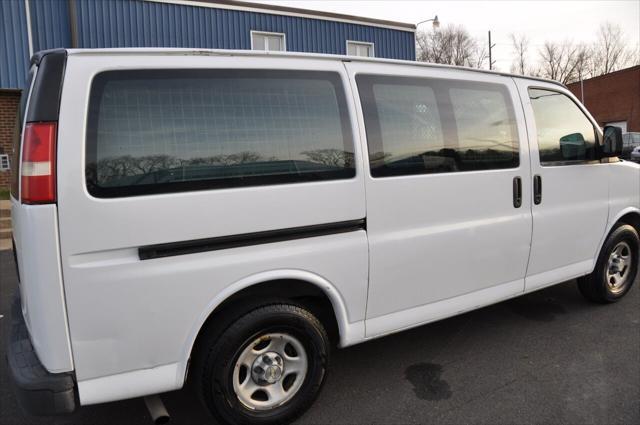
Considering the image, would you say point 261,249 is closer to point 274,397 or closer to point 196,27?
point 274,397

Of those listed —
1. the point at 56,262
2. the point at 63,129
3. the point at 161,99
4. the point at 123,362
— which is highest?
the point at 161,99

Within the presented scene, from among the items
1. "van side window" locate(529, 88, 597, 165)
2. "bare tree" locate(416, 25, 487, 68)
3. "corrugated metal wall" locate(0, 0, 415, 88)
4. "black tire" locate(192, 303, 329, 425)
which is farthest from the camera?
"bare tree" locate(416, 25, 487, 68)

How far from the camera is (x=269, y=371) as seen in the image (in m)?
2.48

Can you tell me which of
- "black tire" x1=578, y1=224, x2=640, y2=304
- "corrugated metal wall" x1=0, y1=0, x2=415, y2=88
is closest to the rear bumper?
"black tire" x1=578, y1=224, x2=640, y2=304

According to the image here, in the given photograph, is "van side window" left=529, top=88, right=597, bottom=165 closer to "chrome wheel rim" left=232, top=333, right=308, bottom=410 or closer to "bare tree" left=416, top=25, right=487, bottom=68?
"chrome wheel rim" left=232, top=333, right=308, bottom=410

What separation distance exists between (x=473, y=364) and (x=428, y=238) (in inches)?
41.7

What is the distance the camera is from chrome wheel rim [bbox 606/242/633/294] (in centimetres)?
421

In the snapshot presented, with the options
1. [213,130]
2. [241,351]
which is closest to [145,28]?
[213,130]

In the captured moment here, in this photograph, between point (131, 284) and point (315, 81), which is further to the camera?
point (315, 81)

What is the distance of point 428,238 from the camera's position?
2.88 metres

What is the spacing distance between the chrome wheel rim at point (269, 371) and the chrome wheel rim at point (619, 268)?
315 cm

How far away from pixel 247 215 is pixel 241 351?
2.28 ft

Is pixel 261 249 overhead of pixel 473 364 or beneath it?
overhead

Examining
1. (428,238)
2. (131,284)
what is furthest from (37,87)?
(428,238)
